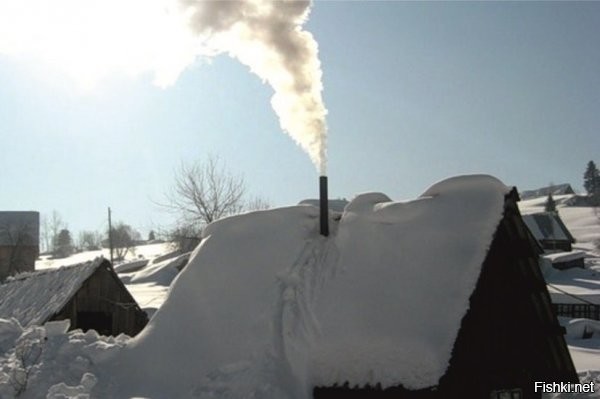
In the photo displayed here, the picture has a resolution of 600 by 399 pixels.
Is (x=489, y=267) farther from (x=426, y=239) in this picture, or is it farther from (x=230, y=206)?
(x=230, y=206)

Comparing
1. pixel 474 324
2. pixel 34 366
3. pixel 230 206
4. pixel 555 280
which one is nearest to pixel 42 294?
pixel 34 366

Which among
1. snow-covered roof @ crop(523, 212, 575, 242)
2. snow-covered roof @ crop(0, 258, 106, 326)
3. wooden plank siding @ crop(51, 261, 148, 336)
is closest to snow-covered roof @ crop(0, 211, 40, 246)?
snow-covered roof @ crop(0, 258, 106, 326)

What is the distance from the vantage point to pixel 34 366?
332 inches

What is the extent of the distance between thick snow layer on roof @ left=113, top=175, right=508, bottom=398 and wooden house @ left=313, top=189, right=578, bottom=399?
0.52m

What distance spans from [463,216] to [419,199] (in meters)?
0.96

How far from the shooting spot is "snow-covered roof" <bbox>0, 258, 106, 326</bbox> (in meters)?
15.1

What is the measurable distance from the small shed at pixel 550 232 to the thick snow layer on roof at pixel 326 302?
59.4 metres

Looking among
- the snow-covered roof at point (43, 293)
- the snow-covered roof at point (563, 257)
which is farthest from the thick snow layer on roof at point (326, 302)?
the snow-covered roof at point (563, 257)

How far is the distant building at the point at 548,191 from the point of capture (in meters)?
149

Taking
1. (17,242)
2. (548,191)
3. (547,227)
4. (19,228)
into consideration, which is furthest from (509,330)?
(548,191)

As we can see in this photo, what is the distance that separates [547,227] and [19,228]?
184 feet

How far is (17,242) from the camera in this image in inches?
2223

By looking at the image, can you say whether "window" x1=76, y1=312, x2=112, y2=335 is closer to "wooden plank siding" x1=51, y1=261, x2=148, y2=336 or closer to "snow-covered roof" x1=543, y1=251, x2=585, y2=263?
"wooden plank siding" x1=51, y1=261, x2=148, y2=336

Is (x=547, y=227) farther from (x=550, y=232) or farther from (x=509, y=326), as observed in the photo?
(x=509, y=326)
